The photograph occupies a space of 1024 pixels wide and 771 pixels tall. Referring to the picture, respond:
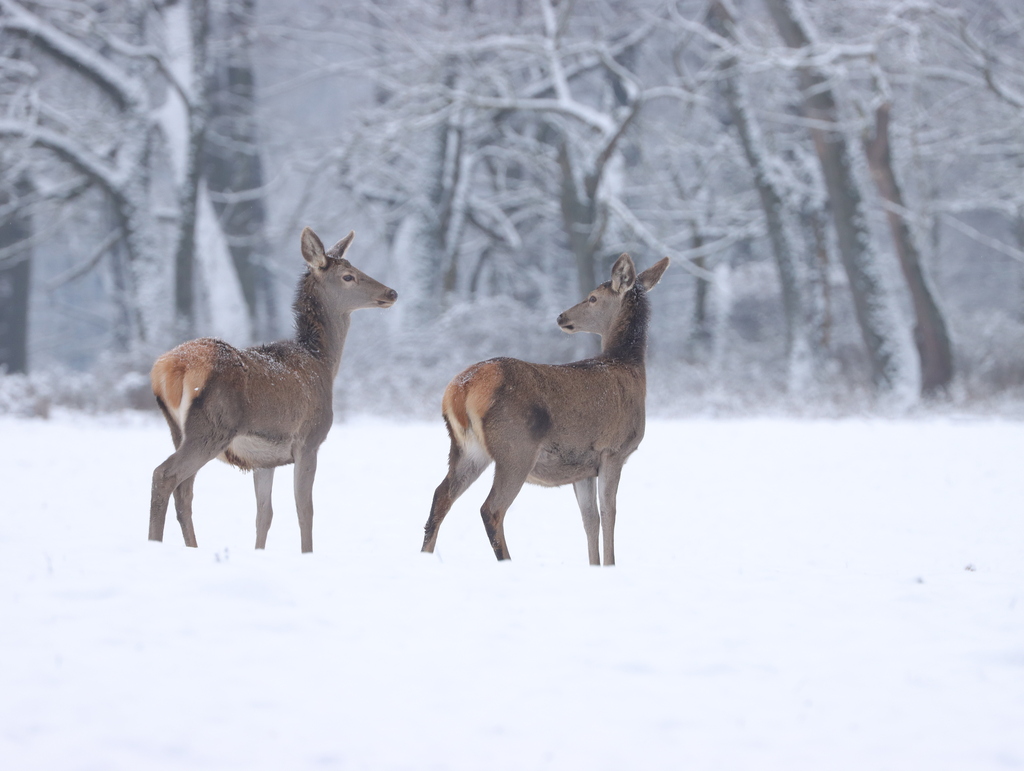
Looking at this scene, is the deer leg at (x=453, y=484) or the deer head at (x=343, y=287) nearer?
the deer leg at (x=453, y=484)

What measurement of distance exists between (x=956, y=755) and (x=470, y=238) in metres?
31.2

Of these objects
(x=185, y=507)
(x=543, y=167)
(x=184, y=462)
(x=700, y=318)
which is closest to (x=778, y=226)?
(x=543, y=167)

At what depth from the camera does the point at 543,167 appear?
84.0 feet

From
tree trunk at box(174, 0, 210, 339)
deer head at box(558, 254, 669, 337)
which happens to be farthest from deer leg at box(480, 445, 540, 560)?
tree trunk at box(174, 0, 210, 339)

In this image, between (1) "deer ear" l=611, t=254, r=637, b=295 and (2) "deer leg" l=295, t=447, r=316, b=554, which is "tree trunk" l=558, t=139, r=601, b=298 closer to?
(1) "deer ear" l=611, t=254, r=637, b=295

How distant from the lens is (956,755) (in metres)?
3.32

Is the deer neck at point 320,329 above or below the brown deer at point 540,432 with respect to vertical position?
above

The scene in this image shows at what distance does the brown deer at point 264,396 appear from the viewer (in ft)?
19.3

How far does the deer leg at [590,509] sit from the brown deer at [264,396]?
164cm

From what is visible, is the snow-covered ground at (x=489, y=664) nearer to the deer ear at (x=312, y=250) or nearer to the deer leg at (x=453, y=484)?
the deer leg at (x=453, y=484)

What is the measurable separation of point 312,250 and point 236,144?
2026cm

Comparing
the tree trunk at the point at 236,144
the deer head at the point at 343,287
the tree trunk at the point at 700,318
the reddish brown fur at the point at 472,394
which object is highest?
the tree trunk at the point at 236,144


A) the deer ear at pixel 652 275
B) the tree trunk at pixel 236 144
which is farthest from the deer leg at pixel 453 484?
the tree trunk at pixel 236 144

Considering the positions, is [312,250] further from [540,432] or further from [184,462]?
[540,432]
